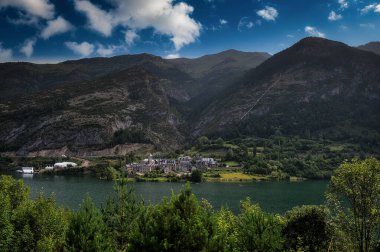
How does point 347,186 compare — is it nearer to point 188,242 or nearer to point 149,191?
point 188,242

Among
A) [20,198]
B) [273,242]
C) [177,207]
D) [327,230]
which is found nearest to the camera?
[177,207]

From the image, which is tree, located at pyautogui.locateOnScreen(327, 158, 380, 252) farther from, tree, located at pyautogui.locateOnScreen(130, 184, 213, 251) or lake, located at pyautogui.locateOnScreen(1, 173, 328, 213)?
lake, located at pyautogui.locateOnScreen(1, 173, 328, 213)

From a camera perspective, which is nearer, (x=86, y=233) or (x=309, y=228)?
(x=86, y=233)

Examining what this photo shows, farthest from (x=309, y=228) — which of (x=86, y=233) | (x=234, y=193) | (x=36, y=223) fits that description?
(x=234, y=193)

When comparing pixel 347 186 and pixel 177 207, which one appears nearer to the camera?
pixel 177 207

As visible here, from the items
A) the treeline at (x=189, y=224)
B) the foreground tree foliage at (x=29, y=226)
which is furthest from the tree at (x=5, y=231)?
the treeline at (x=189, y=224)

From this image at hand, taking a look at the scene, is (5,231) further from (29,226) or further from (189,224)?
(189,224)

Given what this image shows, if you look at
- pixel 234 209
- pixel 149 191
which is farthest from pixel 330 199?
pixel 149 191

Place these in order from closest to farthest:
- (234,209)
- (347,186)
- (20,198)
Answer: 1. (347,186)
2. (20,198)
3. (234,209)
